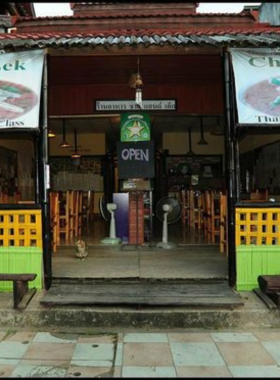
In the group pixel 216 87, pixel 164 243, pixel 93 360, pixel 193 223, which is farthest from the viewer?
pixel 193 223

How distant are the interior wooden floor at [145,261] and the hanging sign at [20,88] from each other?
207 cm

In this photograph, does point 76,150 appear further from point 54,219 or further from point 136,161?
point 136,161

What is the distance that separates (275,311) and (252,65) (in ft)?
9.86

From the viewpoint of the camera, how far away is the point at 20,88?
5098mm

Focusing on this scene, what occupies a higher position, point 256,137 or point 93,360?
point 256,137

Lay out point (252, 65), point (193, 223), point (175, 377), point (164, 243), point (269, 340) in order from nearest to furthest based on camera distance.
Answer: point (175, 377), point (269, 340), point (252, 65), point (164, 243), point (193, 223)

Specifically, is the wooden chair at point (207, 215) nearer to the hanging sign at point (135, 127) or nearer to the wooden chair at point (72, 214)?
the hanging sign at point (135, 127)

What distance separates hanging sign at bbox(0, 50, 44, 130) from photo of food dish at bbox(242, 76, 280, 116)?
8.46 feet

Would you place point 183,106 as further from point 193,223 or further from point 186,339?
point 186,339

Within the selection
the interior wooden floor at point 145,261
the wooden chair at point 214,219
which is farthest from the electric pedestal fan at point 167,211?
the wooden chair at point 214,219

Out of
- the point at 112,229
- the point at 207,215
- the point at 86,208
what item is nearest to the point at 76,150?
the point at 86,208

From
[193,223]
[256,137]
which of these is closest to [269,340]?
[193,223]

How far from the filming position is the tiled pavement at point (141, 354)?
3.46 m

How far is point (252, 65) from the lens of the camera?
5211mm
